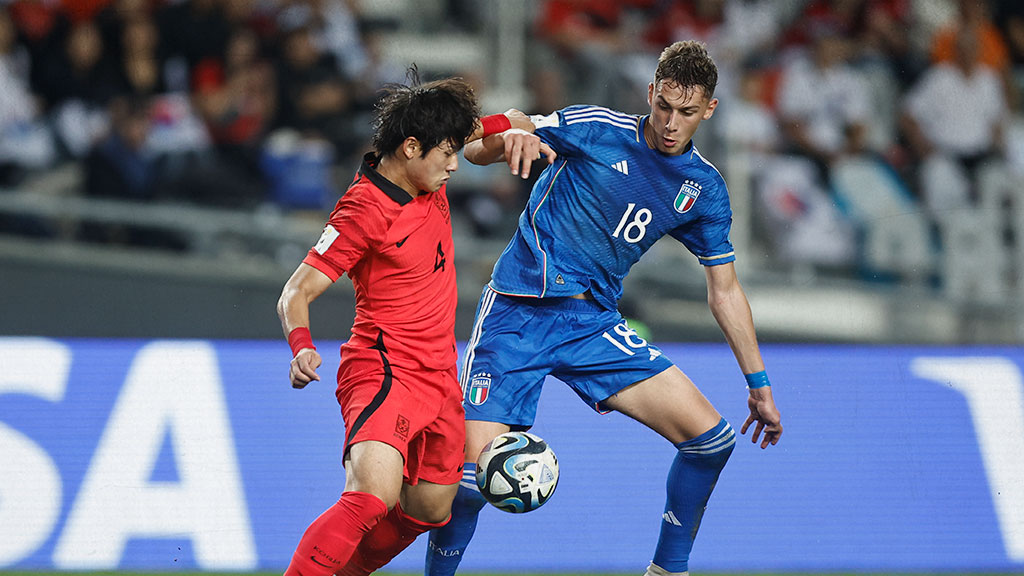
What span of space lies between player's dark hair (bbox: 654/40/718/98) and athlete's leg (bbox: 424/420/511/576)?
1.37 meters

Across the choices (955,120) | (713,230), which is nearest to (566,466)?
(713,230)

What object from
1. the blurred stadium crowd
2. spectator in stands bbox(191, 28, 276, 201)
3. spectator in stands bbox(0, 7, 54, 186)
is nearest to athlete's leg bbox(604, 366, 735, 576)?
the blurred stadium crowd

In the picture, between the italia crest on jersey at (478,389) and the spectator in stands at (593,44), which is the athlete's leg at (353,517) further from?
the spectator in stands at (593,44)

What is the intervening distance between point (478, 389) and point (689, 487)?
3.01 feet

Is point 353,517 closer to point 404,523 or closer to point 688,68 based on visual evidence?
point 404,523

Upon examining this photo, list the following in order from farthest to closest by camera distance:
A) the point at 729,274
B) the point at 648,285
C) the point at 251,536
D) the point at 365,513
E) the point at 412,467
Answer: the point at 648,285
the point at 251,536
the point at 729,274
the point at 412,467
the point at 365,513

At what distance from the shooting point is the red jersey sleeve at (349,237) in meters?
3.85

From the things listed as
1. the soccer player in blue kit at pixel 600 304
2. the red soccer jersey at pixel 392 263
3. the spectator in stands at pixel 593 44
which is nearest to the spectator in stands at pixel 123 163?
the spectator in stands at pixel 593 44

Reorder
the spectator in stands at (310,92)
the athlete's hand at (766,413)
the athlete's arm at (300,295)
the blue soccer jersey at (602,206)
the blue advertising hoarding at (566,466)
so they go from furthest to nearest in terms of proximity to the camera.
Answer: the spectator in stands at (310,92) → the blue advertising hoarding at (566,466) → the athlete's hand at (766,413) → the blue soccer jersey at (602,206) → the athlete's arm at (300,295)

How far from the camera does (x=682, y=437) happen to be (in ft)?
14.8

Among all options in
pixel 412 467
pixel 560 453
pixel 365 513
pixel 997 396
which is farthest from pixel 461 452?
pixel 997 396

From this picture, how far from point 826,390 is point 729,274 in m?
1.59

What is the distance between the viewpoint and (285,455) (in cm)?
576

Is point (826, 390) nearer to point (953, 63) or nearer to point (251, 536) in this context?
point (251, 536)
